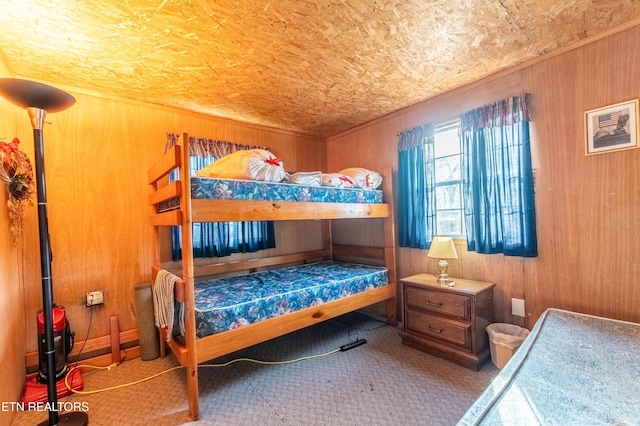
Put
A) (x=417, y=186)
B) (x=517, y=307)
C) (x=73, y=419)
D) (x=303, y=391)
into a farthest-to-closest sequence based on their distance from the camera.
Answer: (x=417, y=186) < (x=517, y=307) < (x=303, y=391) < (x=73, y=419)

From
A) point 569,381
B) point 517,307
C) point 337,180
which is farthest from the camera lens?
point 337,180

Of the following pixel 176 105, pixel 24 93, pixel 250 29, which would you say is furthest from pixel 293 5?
pixel 176 105

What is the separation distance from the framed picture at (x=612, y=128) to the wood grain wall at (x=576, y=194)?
0.04 m

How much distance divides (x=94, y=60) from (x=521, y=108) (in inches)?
129

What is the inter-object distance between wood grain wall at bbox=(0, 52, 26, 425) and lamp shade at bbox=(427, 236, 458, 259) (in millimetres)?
3035

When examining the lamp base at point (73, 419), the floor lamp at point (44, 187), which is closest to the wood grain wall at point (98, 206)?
the lamp base at point (73, 419)

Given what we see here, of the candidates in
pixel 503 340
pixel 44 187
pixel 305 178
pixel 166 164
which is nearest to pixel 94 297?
pixel 44 187

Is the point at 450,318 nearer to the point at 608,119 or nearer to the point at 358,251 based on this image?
the point at 358,251

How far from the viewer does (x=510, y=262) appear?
92.7 inches

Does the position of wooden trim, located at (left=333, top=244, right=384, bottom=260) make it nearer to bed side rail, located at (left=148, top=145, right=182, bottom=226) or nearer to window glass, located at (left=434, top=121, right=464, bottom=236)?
window glass, located at (left=434, top=121, right=464, bottom=236)

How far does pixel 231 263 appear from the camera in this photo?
3061mm

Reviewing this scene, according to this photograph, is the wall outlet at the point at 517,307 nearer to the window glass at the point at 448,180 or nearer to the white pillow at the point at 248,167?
the window glass at the point at 448,180

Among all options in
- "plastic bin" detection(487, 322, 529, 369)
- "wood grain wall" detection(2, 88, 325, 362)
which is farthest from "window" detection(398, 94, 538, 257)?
"wood grain wall" detection(2, 88, 325, 362)

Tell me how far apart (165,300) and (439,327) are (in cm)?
221
